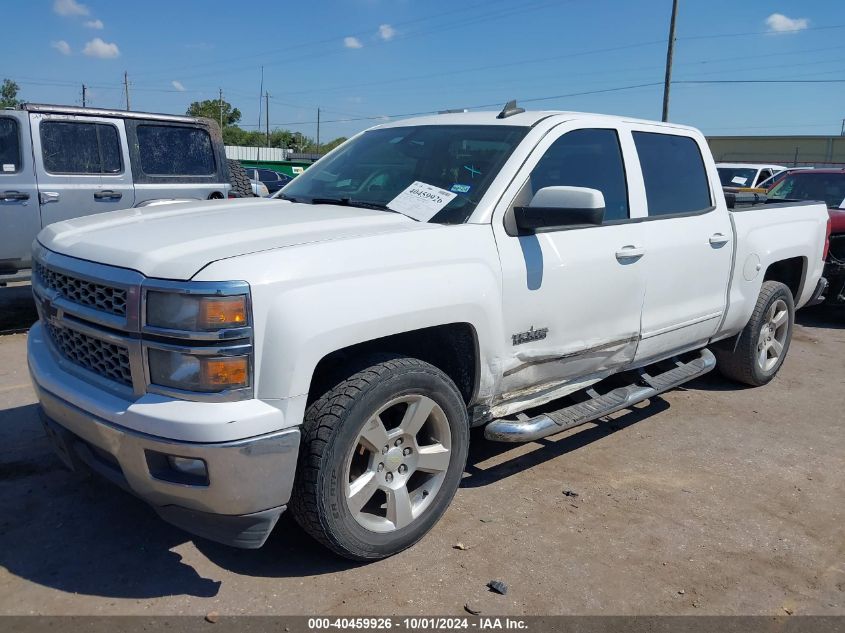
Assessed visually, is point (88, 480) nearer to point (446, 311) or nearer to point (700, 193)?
point (446, 311)

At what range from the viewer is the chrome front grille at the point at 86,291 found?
2635mm

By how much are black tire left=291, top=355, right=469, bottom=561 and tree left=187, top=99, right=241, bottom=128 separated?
68.7 metres

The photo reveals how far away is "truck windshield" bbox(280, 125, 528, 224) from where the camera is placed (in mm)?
3521

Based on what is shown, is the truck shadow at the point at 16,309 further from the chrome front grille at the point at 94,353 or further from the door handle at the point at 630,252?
the door handle at the point at 630,252

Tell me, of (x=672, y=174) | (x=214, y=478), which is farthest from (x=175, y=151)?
(x=214, y=478)

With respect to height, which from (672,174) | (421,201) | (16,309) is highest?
(672,174)

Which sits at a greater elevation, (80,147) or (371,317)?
(80,147)

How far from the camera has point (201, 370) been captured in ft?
8.20

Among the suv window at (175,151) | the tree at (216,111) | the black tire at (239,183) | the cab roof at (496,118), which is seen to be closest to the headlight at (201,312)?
the cab roof at (496,118)

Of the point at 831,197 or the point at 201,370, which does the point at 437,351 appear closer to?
the point at 201,370

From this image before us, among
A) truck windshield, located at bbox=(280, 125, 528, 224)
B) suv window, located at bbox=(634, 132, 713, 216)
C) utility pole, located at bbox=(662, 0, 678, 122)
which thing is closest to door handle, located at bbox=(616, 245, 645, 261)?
suv window, located at bbox=(634, 132, 713, 216)

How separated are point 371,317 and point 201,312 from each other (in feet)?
2.08

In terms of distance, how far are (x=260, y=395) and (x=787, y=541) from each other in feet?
8.52

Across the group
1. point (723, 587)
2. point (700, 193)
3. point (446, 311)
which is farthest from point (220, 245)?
point (700, 193)
